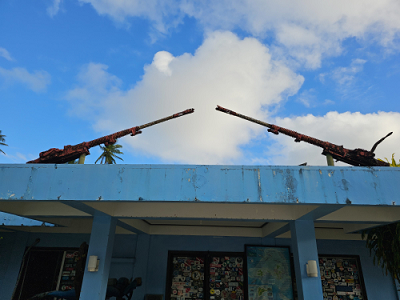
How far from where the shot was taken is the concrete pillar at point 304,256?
4344 millimetres

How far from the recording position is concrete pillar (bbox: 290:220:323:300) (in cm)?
434

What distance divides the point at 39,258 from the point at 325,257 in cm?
909

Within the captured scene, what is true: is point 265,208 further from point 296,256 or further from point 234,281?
point 234,281

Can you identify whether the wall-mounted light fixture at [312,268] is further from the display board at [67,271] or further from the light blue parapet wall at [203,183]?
the display board at [67,271]

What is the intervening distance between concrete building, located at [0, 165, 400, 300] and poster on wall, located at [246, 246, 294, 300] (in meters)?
0.24

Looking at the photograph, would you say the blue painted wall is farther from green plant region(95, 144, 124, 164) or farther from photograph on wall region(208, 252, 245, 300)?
green plant region(95, 144, 124, 164)

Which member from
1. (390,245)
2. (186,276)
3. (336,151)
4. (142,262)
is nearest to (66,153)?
(142,262)

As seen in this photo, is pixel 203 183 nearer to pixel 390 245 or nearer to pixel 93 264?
pixel 93 264

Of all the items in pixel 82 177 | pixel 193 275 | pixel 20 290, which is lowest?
pixel 20 290

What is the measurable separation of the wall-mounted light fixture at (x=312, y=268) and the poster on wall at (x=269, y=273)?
3054 millimetres

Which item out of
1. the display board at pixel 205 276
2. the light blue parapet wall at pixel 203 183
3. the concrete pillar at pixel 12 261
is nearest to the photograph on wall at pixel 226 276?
the display board at pixel 205 276

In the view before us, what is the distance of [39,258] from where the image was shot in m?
8.20

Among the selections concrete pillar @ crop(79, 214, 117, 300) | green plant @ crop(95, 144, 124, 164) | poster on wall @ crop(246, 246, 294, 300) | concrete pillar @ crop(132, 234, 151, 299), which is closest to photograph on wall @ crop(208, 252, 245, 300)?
poster on wall @ crop(246, 246, 294, 300)

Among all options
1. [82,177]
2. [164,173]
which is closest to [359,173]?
[164,173]
